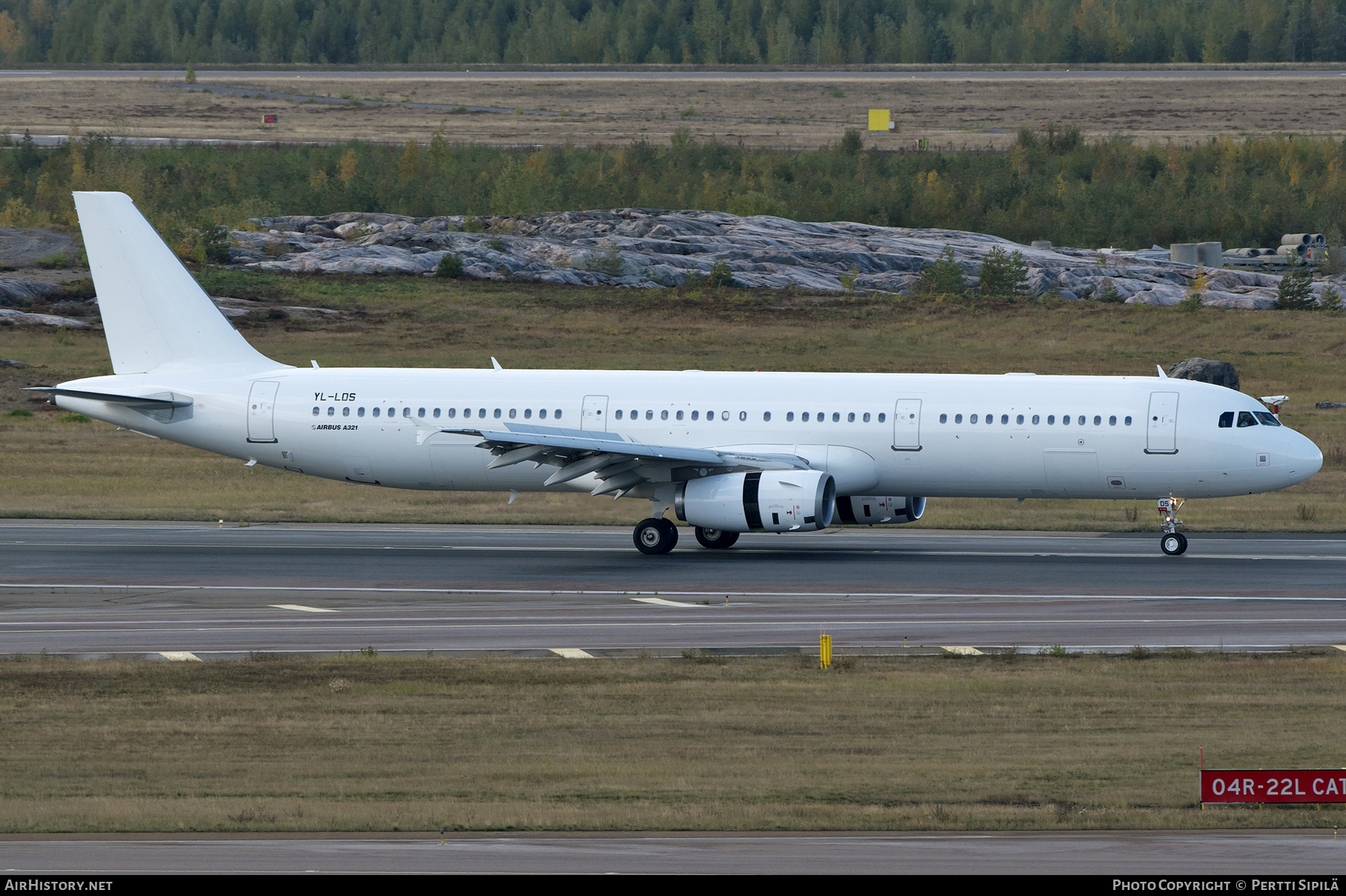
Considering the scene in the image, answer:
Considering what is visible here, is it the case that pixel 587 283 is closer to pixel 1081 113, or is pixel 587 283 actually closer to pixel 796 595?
pixel 1081 113

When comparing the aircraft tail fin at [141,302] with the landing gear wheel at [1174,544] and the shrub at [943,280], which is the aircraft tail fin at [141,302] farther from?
the shrub at [943,280]

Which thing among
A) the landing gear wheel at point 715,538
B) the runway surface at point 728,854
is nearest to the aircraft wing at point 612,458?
the landing gear wheel at point 715,538

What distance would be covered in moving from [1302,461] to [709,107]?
110173 millimetres

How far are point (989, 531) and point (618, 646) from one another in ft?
64.0

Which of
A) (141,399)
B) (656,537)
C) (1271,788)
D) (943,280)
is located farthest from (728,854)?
(943,280)

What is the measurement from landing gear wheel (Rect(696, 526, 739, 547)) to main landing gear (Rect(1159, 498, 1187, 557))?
33.6ft

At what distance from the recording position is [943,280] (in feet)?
323

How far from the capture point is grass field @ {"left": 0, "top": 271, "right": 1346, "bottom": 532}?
48.2m

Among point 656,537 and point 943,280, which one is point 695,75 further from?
point 656,537

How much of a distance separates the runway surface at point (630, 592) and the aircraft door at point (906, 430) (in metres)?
2.72

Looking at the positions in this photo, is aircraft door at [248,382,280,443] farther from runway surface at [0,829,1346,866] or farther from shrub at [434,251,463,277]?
shrub at [434,251,463,277]

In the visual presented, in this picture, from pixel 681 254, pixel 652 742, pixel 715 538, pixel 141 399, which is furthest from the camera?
pixel 681 254

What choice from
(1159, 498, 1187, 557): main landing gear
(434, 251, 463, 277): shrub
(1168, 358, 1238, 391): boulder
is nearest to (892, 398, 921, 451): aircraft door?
(1159, 498, 1187, 557): main landing gear
